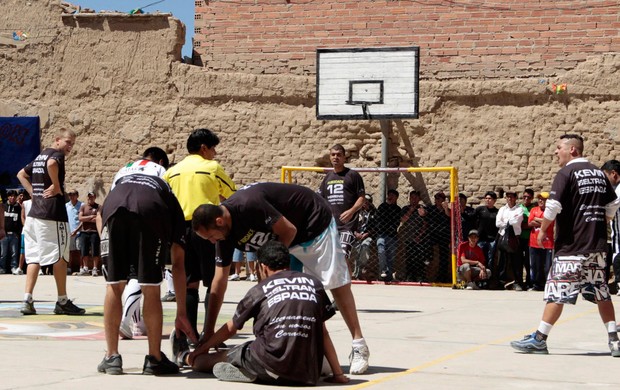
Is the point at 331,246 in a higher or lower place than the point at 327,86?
lower

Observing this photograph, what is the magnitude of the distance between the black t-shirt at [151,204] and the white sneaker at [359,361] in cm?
142

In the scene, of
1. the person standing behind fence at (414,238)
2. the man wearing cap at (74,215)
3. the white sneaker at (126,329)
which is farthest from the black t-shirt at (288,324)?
the man wearing cap at (74,215)

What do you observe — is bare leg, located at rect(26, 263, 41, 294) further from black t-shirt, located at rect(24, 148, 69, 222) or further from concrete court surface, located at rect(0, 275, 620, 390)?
black t-shirt, located at rect(24, 148, 69, 222)

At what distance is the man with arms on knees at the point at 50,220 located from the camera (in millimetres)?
11523

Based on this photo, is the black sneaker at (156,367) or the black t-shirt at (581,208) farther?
the black t-shirt at (581,208)

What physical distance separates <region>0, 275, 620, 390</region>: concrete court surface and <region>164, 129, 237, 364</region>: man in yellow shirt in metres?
0.73

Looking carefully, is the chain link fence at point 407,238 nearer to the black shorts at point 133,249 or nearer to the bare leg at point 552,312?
the bare leg at point 552,312

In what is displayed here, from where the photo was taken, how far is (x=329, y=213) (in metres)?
7.73

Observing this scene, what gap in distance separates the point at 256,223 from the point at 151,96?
15918mm

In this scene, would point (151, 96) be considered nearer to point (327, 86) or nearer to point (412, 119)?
point (327, 86)

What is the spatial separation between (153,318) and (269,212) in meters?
1.04

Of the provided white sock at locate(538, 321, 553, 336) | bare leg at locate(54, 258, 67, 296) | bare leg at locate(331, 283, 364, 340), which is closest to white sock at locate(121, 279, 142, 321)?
bare leg at locate(54, 258, 67, 296)

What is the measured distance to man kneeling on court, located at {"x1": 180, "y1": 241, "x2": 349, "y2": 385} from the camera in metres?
6.67

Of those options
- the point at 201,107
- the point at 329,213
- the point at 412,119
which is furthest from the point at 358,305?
the point at 201,107
